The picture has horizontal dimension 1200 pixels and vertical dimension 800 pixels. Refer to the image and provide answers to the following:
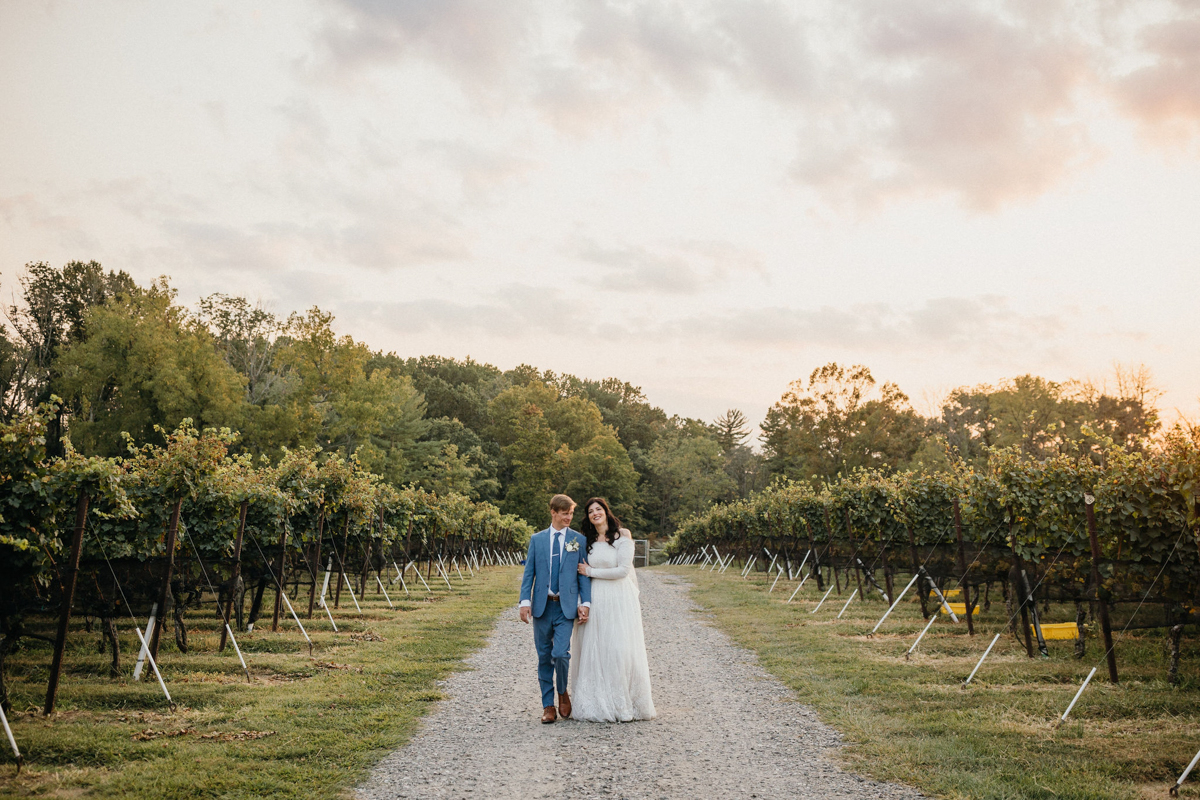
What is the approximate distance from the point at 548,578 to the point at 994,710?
4.15 meters

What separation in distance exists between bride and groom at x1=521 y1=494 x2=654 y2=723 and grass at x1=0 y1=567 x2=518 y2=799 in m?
1.27

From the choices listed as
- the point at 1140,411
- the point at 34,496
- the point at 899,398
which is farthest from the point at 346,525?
the point at 899,398

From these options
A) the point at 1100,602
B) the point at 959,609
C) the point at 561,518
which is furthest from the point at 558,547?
the point at 959,609

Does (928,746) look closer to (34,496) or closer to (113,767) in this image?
(113,767)

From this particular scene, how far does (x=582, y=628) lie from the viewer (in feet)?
24.7

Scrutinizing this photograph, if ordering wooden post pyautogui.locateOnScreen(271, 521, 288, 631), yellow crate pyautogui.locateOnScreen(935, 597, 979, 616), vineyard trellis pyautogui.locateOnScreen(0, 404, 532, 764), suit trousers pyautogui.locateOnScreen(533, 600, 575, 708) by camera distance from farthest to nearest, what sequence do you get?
yellow crate pyautogui.locateOnScreen(935, 597, 979, 616), wooden post pyautogui.locateOnScreen(271, 521, 288, 631), suit trousers pyautogui.locateOnScreen(533, 600, 575, 708), vineyard trellis pyautogui.locateOnScreen(0, 404, 532, 764)

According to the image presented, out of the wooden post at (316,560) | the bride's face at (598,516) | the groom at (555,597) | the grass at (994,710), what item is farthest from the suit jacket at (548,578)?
the wooden post at (316,560)

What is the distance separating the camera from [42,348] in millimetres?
41344

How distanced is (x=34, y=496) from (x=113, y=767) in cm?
273

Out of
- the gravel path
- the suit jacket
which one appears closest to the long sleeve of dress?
the suit jacket

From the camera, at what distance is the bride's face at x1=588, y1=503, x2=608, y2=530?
25.1 ft

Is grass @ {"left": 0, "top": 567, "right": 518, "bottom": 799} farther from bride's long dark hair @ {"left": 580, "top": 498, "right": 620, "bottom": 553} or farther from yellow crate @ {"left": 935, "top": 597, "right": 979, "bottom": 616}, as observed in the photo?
yellow crate @ {"left": 935, "top": 597, "right": 979, "bottom": 616}

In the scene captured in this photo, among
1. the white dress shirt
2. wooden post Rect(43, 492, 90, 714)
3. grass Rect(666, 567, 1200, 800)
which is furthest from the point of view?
the white dress shirt

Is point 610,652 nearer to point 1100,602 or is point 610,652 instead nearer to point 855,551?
point 1100,602
